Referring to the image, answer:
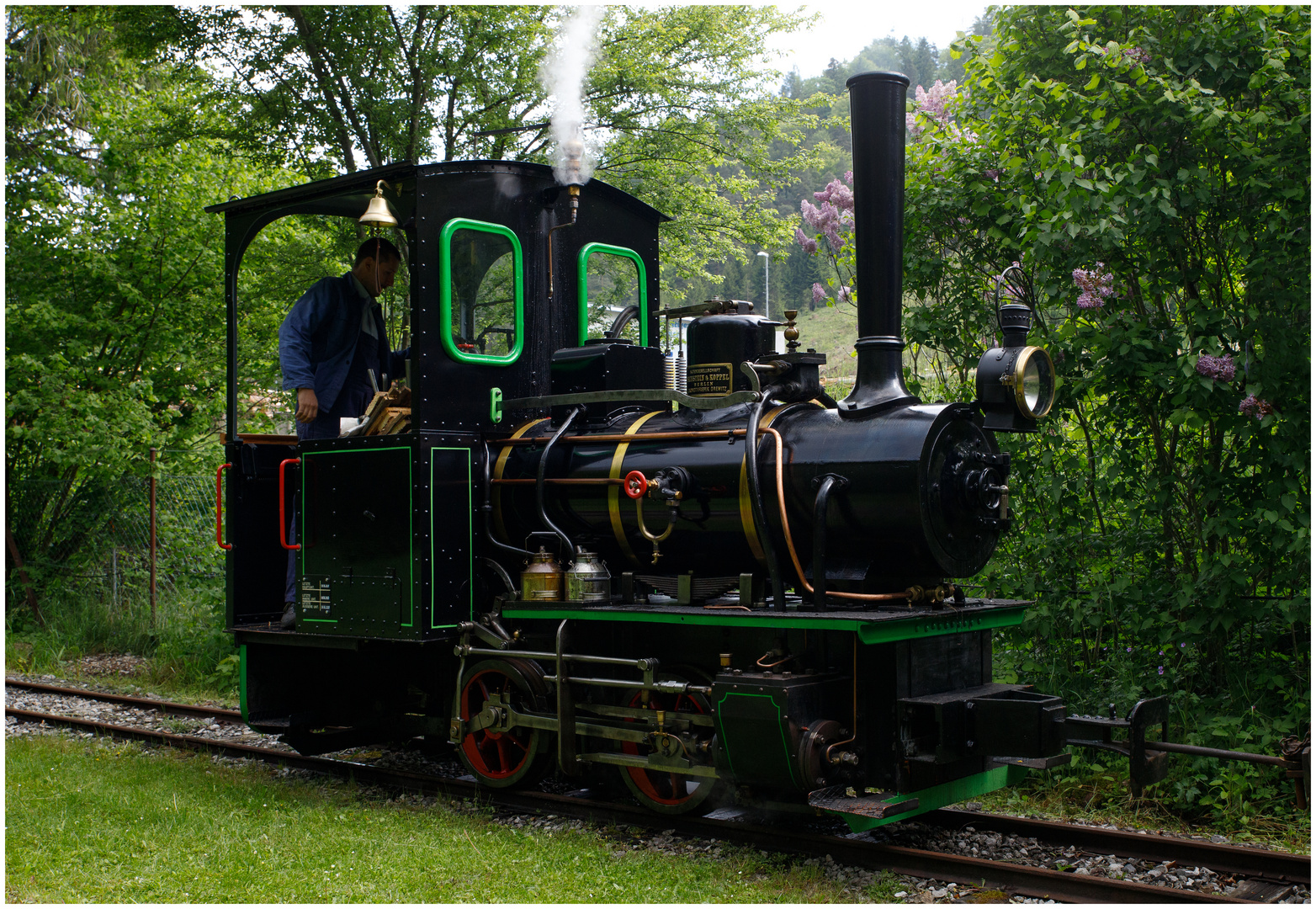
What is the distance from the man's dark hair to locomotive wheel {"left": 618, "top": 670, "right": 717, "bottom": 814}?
9.95 feet

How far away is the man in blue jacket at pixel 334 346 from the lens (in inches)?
251

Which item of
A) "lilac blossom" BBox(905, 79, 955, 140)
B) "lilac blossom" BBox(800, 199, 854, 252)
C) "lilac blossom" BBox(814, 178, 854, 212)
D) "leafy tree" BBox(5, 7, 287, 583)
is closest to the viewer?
"lilac blossom" BBox(905, 79, 955, 140)

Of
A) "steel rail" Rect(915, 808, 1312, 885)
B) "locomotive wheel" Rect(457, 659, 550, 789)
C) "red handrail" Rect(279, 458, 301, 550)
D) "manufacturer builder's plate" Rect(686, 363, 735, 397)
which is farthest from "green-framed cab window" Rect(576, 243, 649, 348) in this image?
"steel rail" Rect(915, 808, 1312, 885)

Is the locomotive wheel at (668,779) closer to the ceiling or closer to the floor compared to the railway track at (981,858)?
closer to the ceiling

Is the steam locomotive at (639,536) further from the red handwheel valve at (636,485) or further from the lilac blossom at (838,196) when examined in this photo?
the lilac blossom at (838,196)

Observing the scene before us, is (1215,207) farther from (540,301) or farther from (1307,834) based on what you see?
(540,301)

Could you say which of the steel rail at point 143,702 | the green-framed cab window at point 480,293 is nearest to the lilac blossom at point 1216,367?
the green-framed cab window at point 480,293

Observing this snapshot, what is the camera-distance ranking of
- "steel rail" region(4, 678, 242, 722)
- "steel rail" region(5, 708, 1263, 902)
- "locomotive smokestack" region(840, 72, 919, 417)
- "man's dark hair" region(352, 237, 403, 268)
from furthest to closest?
"steel rail" region(4, 678, 242, 722), "man's dark hair" region(352, 237, 403, 268), "locomotive smokestack" region(840, 72, 919, 417), "steel rail" region(5, 708, 1263, 902)

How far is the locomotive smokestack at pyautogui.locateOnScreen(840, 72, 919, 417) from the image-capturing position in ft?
15.6

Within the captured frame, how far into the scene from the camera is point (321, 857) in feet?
15.6

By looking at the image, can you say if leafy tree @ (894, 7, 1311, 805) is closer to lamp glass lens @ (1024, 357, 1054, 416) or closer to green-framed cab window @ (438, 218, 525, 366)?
lamp glass lens @ (1024, 357, 1054, 416)

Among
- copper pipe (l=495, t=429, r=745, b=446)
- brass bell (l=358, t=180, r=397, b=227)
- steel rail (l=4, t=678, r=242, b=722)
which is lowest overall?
steel rail (l=4, t=678, r=242, b=722)

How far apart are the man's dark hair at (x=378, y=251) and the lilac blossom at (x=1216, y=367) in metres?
4.40

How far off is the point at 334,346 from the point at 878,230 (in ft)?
10.9
